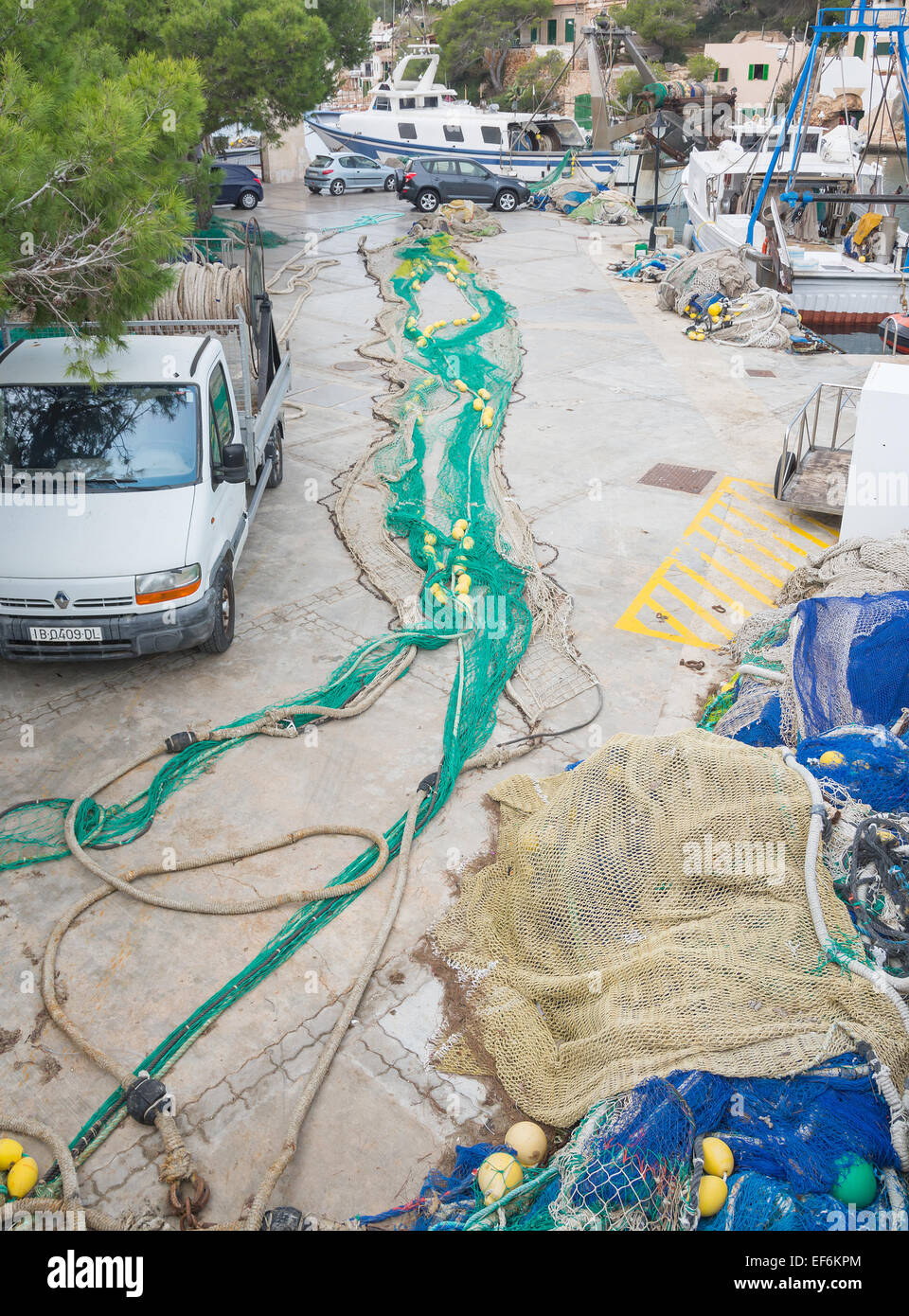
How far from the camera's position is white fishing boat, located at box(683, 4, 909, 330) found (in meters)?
19.3

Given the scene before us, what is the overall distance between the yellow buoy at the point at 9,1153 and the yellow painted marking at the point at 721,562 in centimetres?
562

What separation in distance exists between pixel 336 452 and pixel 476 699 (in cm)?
567

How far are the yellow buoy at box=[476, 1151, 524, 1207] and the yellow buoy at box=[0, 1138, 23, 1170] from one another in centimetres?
180

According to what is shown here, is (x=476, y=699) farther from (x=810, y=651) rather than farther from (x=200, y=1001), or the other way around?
(x=200, y=1001)

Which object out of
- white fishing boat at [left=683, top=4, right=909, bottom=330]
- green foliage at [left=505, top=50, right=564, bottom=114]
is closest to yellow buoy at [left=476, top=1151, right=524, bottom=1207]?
white fishing boat at [left=683, top=4, right=909, bottom=330]

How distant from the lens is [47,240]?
5.64m

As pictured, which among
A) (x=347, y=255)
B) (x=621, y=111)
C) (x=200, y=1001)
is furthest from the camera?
(x=621, y=111)

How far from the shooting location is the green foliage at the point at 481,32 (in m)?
56.4

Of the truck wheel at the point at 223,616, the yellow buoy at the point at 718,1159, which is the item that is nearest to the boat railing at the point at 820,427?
the truck wheel at the point at 223,616

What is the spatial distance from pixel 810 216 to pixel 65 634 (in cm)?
2276

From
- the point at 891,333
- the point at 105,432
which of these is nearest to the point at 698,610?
the point at 105,432

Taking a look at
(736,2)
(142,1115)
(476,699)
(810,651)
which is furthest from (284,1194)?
(736,2)

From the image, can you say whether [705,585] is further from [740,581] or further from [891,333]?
[891,333]

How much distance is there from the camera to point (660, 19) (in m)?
56.9
